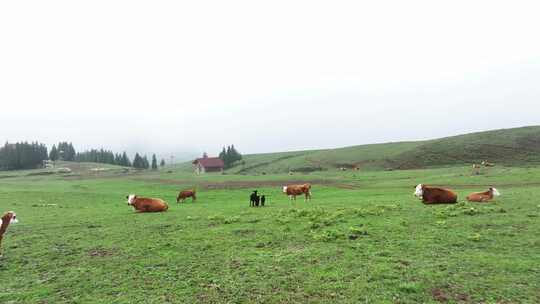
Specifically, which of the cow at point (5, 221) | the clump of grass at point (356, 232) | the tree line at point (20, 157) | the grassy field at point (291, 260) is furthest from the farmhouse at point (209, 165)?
the clump of grass at point (356, 232)

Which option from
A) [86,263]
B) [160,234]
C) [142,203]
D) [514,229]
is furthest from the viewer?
[142,203]

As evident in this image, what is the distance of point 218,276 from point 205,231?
5.19 meters

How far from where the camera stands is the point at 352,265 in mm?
8344

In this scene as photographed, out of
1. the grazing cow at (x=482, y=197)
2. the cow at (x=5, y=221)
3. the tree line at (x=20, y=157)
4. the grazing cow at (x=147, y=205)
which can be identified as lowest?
the grazing cow at (x=482, y=197)

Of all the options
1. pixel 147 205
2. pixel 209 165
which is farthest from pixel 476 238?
pixel 209 165

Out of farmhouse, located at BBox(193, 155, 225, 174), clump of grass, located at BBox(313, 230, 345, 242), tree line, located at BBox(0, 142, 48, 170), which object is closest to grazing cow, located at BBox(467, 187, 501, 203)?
clump of grass, located at BBox(313, 230, 345, 242)

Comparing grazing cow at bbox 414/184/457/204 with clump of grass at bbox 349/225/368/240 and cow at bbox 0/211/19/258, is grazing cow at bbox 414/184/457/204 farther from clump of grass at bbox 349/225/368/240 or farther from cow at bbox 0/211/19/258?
cow at bbox 0/211/19/258

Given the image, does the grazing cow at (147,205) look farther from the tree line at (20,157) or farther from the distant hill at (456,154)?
the tree line at (20,157)

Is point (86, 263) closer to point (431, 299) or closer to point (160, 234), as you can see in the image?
point (160, 234)

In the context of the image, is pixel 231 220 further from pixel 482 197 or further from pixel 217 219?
pixel 482 197

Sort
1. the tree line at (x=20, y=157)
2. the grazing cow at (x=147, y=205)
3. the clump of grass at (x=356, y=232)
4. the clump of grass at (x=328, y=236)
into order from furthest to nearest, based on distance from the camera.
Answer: the tree line at (x=20, y=157)
the grazing cow at (x=147, y=205)
the clump of grass at (x=356, y=232)
the clump of grass at (x=328, y=236)

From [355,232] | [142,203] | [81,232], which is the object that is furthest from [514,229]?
[142,203]

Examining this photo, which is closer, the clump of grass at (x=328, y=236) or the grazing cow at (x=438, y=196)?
Result: the clump of grass at (x=328, y=236)

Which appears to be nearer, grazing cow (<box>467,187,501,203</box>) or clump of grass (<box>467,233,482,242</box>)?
clump of grass (<box>467,233,482,242</box>)
